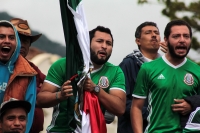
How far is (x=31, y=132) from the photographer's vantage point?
10359mm

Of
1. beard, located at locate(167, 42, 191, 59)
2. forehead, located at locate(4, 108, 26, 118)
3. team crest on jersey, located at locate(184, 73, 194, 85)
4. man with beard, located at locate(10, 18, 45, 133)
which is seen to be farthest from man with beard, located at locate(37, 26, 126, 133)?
team crest on jersey, located at locate(184, 73, 194, 85)

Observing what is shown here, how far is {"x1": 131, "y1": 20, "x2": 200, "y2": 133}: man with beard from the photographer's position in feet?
31.8

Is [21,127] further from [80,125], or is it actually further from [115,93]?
[115,93]

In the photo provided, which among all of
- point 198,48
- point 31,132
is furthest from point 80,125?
point 198,48

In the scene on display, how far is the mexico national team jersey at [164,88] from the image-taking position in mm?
9688

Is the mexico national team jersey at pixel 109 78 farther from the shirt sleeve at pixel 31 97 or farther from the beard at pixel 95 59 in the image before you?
the shirt sleeve at pixel 31 97

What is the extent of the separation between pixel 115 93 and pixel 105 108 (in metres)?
0.21

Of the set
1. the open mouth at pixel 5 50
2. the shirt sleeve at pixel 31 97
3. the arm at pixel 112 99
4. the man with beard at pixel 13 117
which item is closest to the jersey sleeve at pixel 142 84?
the arm at pixel 112 99

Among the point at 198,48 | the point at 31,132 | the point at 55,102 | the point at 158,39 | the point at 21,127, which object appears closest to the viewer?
the point at 21,127

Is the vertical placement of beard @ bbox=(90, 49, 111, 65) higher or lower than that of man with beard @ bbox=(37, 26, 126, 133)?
higher

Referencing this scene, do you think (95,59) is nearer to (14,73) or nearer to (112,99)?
(112,99)

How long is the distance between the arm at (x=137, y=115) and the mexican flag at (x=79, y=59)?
1.26ft

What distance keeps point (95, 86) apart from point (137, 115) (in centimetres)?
62

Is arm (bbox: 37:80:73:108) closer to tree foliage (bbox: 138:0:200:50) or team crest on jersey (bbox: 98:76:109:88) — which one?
team crest on jersey (bbox: 98:76:109:88)
